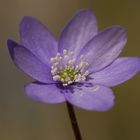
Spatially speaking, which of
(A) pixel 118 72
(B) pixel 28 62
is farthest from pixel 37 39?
(A) pixel 118 72

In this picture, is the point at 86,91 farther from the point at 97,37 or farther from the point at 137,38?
the point at 137,38

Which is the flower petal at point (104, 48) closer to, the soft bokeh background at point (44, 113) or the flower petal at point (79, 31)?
the flower petal at point (79, 31)

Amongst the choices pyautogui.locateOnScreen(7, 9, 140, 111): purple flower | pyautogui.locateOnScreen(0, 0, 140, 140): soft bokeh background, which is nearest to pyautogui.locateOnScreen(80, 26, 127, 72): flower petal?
pyautogui.locateOnScreen(7, 9, 140, 111): purple flower

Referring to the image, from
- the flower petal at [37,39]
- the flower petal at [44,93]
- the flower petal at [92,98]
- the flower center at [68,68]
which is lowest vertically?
the flower petal at [92,98]

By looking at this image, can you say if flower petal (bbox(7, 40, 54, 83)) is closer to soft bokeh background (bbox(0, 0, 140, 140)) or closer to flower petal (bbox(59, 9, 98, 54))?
flower petal (bbox(59, 9, 98, 54))

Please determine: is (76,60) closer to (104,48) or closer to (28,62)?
(104,48)

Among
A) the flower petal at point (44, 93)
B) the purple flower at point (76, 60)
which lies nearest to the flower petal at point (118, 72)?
the purple flower at point (76, 60)

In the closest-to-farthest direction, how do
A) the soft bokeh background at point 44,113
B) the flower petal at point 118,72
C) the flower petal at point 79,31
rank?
the flower petal at point 118,72 → the flower petal at point 79,31 → the soft bokeh background at point 44,113
